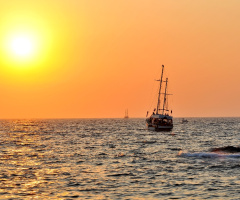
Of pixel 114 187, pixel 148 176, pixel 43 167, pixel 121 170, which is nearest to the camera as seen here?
pixel 114 187

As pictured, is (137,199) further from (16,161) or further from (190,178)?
(16,161)

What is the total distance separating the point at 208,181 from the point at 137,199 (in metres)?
8.47

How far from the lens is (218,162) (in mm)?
43812

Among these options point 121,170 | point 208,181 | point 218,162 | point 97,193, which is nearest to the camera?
point 97,193

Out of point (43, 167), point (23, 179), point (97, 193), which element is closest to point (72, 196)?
point (97, 193)

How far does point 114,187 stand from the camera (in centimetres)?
2970

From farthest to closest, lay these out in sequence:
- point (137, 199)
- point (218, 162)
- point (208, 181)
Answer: point (218, 162)
point (208, 181)
point (137, 199)

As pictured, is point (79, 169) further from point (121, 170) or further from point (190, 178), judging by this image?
point (190, 178)

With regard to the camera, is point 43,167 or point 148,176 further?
point 43,167

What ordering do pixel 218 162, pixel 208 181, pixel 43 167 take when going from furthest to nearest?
pixel 218 162 < pixel 43 167 < pixel 208 181

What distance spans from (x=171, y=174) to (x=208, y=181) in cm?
421

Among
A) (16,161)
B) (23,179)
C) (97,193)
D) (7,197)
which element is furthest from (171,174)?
(16,161)

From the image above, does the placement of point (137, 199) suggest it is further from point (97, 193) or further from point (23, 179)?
point (23, 179)

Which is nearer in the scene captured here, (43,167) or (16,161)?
(43,167)
